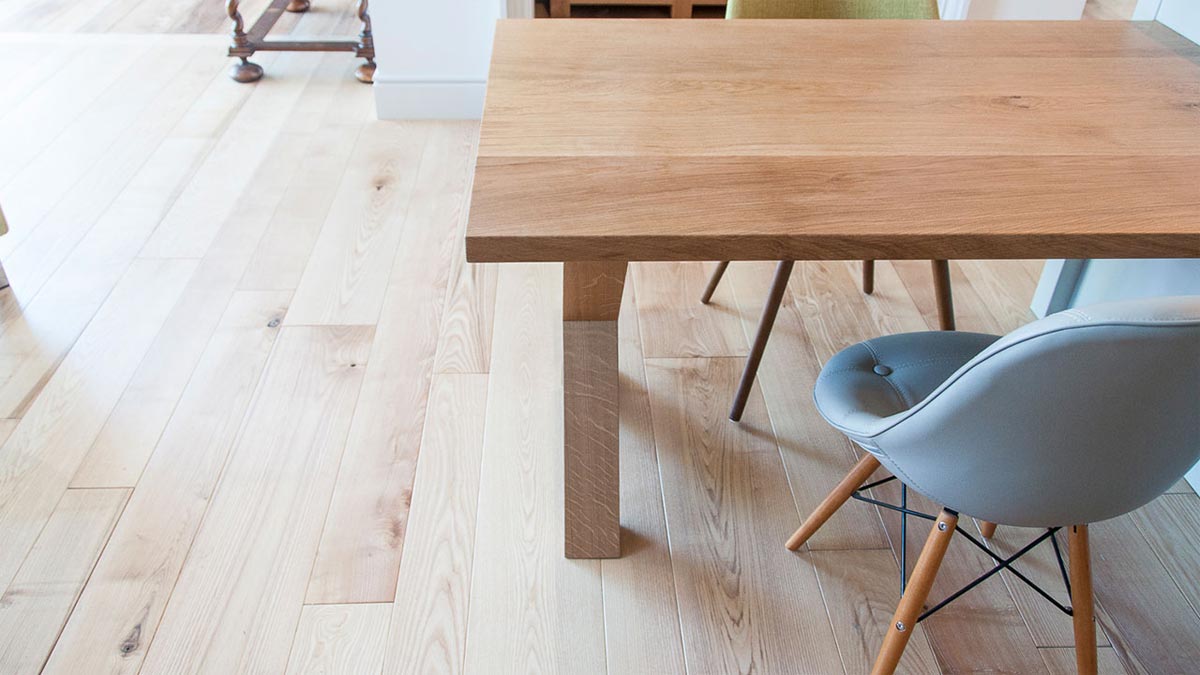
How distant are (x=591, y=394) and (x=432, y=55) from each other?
1871 mm

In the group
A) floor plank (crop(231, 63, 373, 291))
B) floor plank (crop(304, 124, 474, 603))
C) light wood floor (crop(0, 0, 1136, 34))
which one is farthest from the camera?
light wood floor (crop(0, 0, 1136, 34))

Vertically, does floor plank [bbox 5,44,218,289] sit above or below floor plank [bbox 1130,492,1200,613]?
above

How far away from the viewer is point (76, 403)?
1.84 metres

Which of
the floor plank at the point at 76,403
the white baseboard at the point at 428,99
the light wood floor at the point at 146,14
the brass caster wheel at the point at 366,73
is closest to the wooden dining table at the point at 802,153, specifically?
the floor plank at the point at 76,403

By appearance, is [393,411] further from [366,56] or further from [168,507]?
[366,56]

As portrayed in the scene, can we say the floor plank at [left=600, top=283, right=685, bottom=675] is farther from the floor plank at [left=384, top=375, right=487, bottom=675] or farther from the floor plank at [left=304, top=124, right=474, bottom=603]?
the floor plank at [left=304, top=124, right=474, bottom=603]

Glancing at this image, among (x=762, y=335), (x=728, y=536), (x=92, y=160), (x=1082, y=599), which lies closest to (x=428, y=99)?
(x=92, y=160)

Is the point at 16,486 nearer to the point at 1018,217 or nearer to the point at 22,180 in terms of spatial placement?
the point at 22,180

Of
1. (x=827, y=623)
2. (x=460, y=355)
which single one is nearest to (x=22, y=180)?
(x=460, y=355)

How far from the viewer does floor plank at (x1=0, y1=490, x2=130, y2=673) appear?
4.57 ft

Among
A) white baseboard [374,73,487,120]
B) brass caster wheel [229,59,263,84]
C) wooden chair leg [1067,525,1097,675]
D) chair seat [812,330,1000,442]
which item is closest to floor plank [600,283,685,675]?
chair seat [812,330,1000,442]

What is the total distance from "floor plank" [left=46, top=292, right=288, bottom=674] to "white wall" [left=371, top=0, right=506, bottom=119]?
109cm

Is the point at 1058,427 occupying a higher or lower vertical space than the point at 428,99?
higher

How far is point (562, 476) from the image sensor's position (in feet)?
5.56
